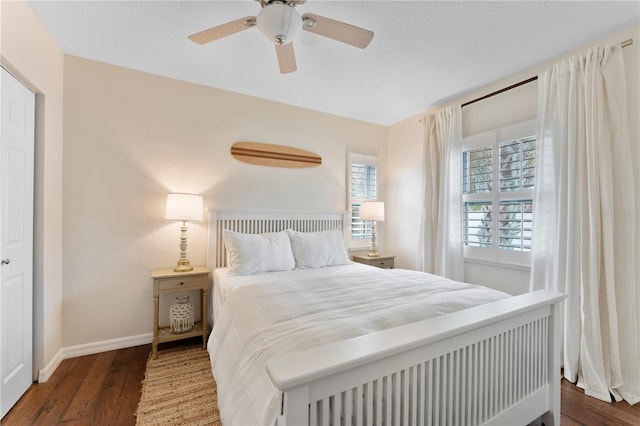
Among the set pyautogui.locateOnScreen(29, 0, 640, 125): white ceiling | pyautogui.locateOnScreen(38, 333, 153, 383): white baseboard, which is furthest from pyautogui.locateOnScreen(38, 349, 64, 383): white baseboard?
pyautogui.locateOnScreen(29, 0, 640, 125): white ceiling

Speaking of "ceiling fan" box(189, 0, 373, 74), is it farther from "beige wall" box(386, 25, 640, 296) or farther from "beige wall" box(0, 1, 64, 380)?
"beige wall" box(386, 25, 640, 296)

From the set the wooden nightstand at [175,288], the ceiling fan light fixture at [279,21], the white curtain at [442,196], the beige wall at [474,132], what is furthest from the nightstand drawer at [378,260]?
the ceiling fan light fixture at [279,21]

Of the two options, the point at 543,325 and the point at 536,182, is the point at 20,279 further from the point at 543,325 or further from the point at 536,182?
the point at 536,182

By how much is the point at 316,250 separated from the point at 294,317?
1.54 m

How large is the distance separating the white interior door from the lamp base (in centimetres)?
98

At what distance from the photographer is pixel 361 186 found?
4.03 metres

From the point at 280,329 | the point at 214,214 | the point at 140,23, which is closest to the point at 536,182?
the point at 280,329

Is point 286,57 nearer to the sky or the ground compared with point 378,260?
nearer to the sky

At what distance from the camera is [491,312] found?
1357 millimetres

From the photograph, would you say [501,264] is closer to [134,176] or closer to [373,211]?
[373,211]

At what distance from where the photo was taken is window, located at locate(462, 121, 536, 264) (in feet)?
8.63

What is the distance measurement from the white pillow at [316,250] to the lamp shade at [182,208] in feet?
3.22

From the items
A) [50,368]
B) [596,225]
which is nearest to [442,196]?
[596,225]

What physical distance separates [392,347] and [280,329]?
0.56 m
